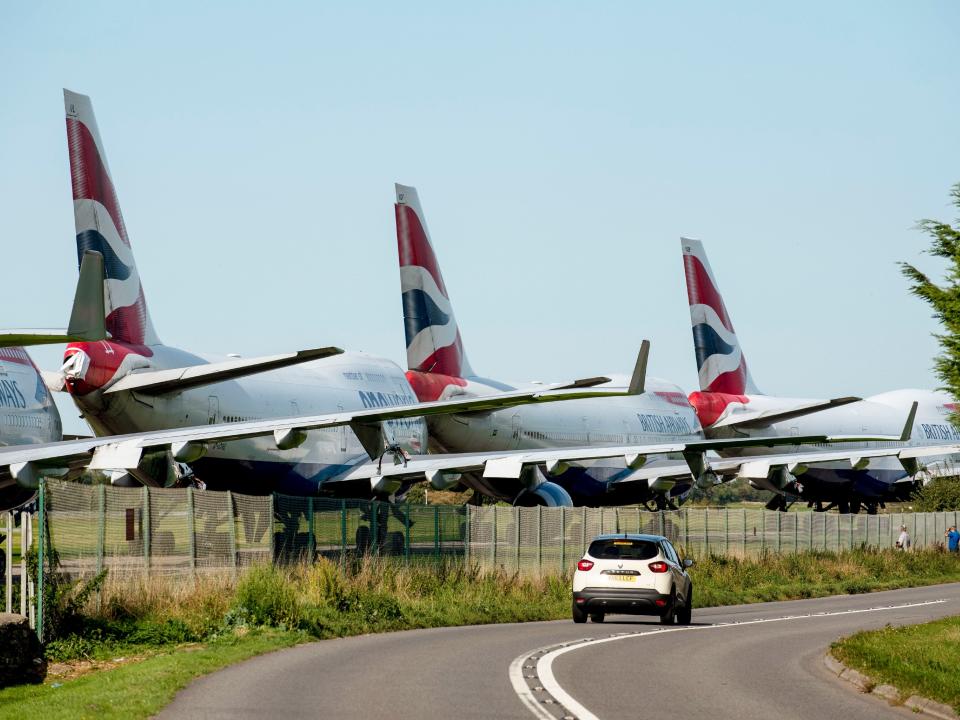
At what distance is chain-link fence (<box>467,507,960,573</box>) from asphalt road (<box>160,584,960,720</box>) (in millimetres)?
11249

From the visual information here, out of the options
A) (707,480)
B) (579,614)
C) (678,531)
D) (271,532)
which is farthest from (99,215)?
(707,480)

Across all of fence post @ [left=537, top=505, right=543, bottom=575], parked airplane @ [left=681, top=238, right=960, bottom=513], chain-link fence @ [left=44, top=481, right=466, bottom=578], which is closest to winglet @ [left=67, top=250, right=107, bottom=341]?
chain-link fence @ [left=44, top=481, right=466, bottom=578]

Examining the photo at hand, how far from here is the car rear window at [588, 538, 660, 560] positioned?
2456 cm

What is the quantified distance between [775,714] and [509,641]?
27.6 ft

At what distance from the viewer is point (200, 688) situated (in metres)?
14.3

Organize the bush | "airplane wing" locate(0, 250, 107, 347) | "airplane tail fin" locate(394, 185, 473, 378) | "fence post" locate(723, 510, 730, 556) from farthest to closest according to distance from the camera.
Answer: "airplane tail fin" locate(394, 185, 473, 378)
"fence post" locate(723, 510, 730, 556)
the bush
"airplane wing" locate(0, 250, 107, 347)

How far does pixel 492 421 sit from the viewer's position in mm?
51031

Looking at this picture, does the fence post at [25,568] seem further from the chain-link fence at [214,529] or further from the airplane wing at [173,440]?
the airplane wing at [173,440]

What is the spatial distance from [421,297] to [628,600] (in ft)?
85.9

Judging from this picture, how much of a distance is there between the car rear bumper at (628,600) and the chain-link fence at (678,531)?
9.05 m

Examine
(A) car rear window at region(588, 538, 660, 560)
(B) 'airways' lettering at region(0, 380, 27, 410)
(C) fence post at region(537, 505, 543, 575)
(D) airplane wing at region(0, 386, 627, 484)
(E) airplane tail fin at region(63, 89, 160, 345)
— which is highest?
(E) airplane tail fin at region(63, 89, 160, 345)

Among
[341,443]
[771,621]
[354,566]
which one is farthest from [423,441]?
[771,621]

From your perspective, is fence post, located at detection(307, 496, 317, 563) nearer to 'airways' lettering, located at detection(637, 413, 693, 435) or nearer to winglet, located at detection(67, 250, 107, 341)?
winglet, located at detection(67, 250, 107, 341)

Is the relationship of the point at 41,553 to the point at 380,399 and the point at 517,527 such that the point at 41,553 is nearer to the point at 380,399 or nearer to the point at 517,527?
the point at 517,527
